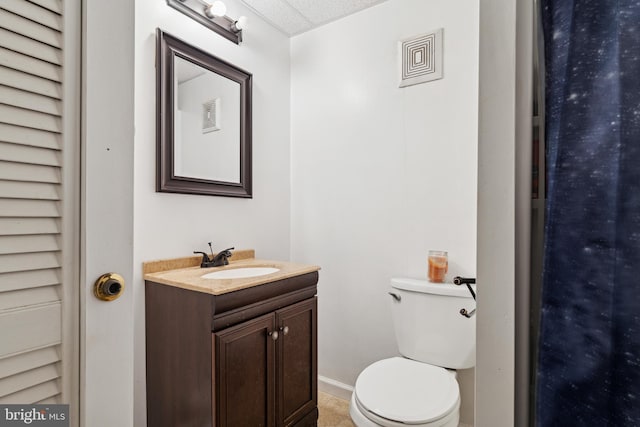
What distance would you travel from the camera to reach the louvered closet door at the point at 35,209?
0.54m

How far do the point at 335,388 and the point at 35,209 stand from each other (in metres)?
1.96

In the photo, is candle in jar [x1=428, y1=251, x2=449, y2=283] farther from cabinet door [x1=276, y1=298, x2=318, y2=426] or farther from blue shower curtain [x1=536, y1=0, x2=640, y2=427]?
blue shower curtain [x1=536, y1=0, x2=640, y2=427]

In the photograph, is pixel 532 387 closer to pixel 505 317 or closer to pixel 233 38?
pixel 505 317

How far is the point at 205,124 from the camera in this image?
68.7 inches

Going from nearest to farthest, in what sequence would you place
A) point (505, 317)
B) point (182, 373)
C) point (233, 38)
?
point (505, 317) < point (182, 373) < point (233, 38)

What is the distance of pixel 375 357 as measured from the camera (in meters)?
1.92

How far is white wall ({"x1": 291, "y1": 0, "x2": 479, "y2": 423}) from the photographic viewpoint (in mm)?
1683

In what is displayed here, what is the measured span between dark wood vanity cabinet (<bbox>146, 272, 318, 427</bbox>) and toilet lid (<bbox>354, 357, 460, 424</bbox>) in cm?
39

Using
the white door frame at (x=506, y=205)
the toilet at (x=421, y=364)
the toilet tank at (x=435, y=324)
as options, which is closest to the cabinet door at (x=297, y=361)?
the toilet at (x=421, y=364)

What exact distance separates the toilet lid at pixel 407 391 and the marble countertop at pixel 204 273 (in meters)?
0.57

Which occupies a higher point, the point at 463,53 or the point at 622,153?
the point at 463,53

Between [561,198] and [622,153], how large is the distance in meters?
0.09

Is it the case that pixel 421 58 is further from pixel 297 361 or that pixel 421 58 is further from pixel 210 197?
pixel 297 361

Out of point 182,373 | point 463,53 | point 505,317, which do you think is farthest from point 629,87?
point 182,373
